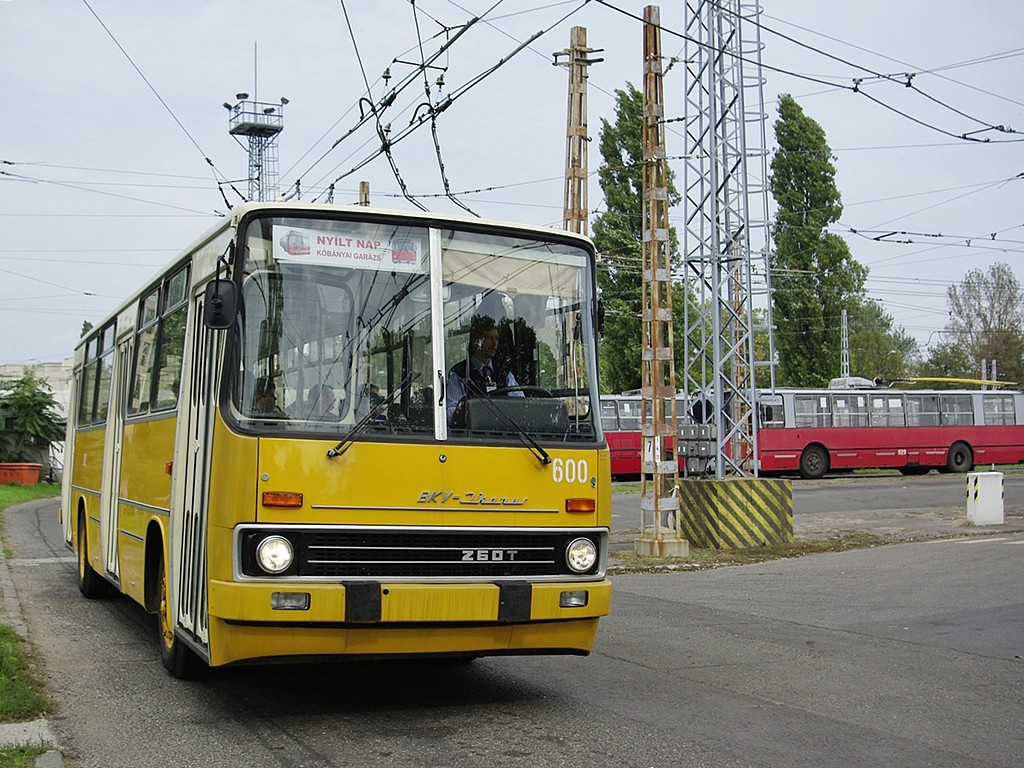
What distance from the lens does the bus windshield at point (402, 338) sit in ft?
23.0

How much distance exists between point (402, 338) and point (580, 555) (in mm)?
1686

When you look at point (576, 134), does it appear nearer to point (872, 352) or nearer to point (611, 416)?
point (611, 416)

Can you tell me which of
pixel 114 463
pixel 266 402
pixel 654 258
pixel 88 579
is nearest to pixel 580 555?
pixel 266 402

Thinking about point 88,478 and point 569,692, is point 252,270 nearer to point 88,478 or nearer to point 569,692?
point 569,692

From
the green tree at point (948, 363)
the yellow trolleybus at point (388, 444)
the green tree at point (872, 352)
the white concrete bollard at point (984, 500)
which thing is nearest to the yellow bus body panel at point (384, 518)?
the yellow trolleybus at point (388, 444)

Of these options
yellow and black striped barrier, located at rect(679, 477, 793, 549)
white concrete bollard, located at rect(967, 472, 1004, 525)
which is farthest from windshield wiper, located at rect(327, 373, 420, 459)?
white concrete bollard, located at rect(967, 472, 1004, 525)

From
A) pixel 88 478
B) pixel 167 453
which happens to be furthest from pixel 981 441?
pixel 167 453

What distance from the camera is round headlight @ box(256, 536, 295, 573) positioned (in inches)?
263

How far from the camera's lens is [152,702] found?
784cm

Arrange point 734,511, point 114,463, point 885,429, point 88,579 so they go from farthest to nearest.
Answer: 1. point 885,429
2. point 734,511
3. point 88,579
4. point 114,463

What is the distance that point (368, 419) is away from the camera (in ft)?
23.1

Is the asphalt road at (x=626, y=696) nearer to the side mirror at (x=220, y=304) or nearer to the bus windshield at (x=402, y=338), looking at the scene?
the bus windshield at (x=402, y=338)

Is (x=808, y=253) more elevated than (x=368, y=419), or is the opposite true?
(x=808, y=253)

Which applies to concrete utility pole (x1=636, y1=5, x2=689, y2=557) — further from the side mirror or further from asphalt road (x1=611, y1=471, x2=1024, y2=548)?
the side mirror
